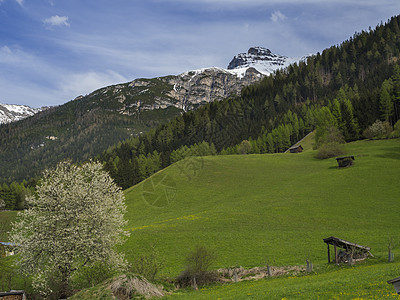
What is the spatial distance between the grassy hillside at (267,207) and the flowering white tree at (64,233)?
9202 mm

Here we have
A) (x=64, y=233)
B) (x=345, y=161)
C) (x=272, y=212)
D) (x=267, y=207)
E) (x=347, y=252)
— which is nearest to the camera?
(x=64, y=233)

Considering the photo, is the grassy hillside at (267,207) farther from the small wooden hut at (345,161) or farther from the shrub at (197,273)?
the shrub at (197,273)

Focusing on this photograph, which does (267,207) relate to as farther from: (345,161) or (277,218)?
(345,161)

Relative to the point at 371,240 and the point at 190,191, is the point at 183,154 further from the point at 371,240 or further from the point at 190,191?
the point at 371,240

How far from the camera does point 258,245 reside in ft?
148

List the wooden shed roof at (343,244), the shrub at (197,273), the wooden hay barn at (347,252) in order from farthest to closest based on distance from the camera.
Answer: the shrub at (197,273), the wooden hay barn at (347,252), the wooden shed roof at (343,244)

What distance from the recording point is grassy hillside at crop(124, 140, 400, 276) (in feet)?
145

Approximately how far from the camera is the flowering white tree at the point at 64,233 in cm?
3391

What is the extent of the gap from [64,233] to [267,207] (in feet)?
137

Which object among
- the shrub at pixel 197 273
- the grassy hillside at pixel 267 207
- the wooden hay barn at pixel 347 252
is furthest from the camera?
the grassy hillside at pixel 267 207

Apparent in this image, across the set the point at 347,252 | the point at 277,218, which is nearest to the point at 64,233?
the point at 347,252

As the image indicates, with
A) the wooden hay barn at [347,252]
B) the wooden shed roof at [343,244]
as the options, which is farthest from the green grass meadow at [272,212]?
the wooden shed roof at [343,244]

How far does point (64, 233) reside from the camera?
34.0 meters

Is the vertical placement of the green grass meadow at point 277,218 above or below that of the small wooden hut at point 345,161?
below
